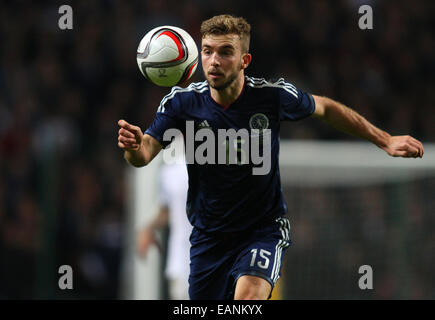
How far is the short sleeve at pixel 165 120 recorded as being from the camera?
482cm

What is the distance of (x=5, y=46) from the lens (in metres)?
11.9

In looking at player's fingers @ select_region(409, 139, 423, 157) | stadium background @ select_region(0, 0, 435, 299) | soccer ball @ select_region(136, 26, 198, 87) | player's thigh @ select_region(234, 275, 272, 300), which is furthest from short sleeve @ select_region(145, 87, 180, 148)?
stadium background @ select_region(0, 0, 435, 299)

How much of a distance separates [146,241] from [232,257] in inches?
105

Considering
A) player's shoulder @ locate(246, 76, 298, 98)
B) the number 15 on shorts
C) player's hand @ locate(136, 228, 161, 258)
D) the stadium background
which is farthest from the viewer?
the stadium background

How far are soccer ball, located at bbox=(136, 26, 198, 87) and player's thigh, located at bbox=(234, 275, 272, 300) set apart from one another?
1.31 meters

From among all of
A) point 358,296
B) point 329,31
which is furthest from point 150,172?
point 329,31

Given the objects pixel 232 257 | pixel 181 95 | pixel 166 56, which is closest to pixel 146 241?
pixel 232 257

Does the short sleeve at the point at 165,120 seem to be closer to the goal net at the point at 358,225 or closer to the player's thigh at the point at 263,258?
the player's thigh at the point at 263,258

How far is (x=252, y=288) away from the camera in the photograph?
466 centimetres

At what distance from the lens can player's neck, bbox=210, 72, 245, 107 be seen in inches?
191

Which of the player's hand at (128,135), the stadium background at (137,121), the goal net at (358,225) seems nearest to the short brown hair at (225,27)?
the player's hand at (128,135)

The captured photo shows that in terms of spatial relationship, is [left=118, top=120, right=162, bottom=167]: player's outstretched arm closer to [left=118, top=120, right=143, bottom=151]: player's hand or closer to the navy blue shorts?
[left=118, top=120, right=143, bottom=151]: player's hand

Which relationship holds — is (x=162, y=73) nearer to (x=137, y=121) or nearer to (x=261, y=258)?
(x=261, y=258)

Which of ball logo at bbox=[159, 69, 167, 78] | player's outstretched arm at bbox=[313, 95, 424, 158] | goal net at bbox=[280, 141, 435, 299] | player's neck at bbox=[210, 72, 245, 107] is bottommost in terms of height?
goal net at bbox=[280, 141, 435, 299]
